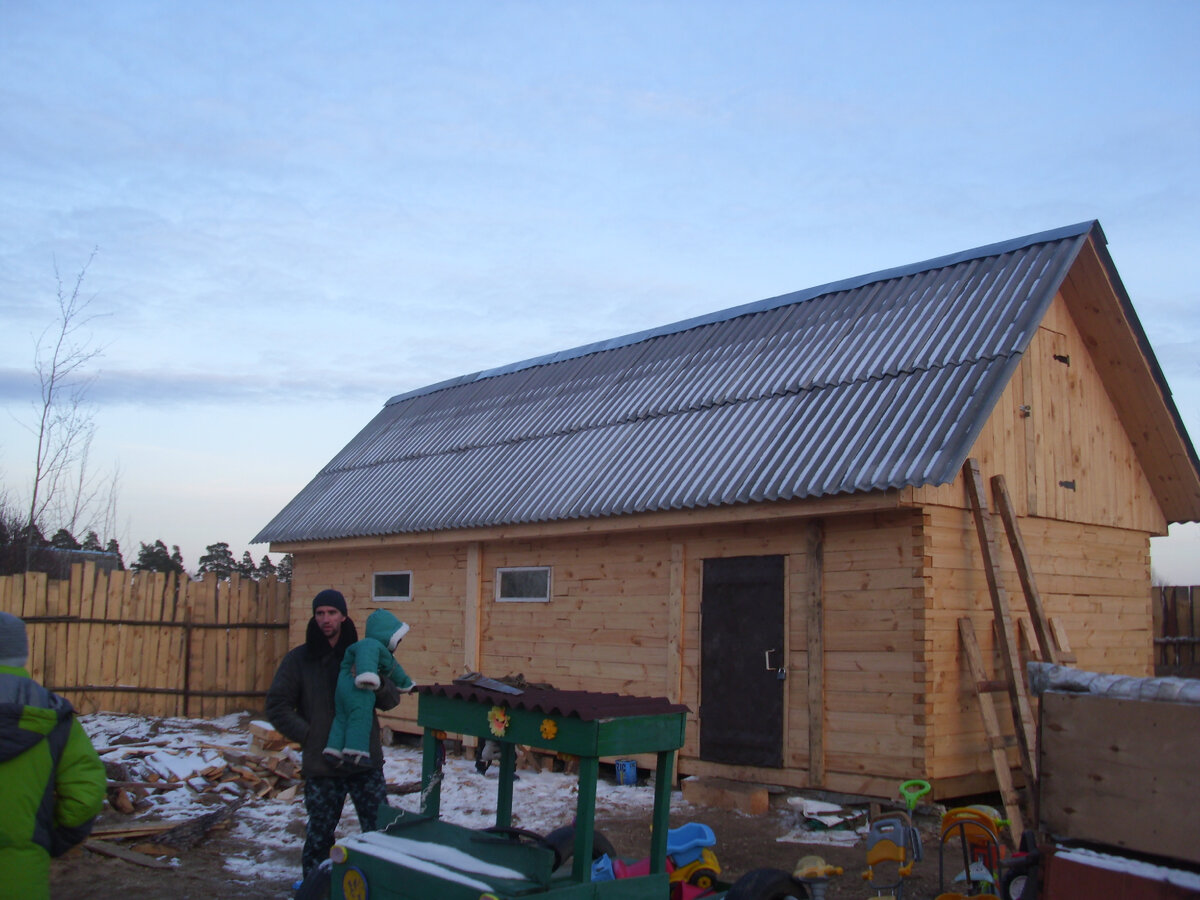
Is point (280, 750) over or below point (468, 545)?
below

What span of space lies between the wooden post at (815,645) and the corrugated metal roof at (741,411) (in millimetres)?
690

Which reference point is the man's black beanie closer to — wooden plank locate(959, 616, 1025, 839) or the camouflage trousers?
the camouflage trousers

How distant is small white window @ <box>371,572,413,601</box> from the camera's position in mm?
15820

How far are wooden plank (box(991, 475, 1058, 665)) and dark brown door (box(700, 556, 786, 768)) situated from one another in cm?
218

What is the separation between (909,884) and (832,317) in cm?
716

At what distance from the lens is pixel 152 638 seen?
674 inches

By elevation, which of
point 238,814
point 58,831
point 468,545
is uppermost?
point 468,545

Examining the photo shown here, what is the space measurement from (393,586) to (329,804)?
31.5 ft

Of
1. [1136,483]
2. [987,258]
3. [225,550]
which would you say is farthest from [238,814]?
[225,550]

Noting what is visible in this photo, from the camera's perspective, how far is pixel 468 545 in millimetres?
14688

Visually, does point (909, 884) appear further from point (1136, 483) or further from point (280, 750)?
point (280, 750)

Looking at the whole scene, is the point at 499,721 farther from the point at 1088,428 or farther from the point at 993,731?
the point at 1088,428

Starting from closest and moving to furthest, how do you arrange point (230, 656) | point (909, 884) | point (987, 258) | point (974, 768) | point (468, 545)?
point (909, 884) < point (974, 768) < point (987, 258) < point (468, 545) < point (230, 656)

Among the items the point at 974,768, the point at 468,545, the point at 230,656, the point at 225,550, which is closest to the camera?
→ the point at 974,768
